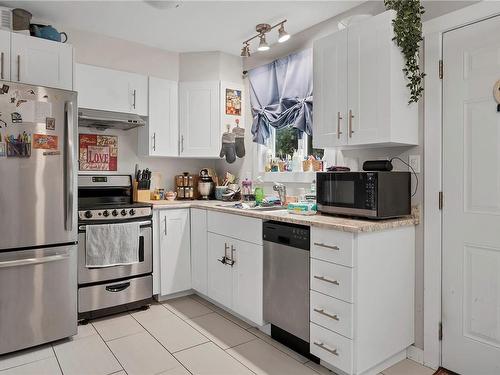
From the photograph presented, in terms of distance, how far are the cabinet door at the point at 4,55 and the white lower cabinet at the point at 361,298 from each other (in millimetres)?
2410

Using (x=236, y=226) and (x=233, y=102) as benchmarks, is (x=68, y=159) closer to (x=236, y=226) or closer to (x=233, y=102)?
(x=236, y=226)

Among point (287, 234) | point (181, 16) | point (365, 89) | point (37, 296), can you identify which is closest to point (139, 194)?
point (37, 296)

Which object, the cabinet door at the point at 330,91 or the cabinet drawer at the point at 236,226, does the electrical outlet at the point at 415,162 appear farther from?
the cabinet drawer at the point at 236,226

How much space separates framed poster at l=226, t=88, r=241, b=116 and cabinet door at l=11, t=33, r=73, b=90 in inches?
60.1

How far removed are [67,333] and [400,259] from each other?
2.35 meters

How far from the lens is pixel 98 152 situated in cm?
335

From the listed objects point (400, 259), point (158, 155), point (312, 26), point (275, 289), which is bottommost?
point (275, 289)

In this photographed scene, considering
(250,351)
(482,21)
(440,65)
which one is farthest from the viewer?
(250,351)

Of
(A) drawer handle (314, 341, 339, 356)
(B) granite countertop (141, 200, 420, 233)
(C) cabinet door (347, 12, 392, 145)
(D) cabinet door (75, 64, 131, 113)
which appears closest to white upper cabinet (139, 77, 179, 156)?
(D) cabinet door (75, 64, 131, 113)

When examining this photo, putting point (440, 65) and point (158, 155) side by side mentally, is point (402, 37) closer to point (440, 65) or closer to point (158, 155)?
point (440, 65)

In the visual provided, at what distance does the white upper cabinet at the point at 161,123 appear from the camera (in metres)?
3.40

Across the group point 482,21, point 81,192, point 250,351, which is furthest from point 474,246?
point 81,192

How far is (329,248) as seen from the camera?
1.95 m

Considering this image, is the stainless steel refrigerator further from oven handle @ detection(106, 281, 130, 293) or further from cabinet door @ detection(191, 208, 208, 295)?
cabinet door @ detection(191, 208, 208, 295)
